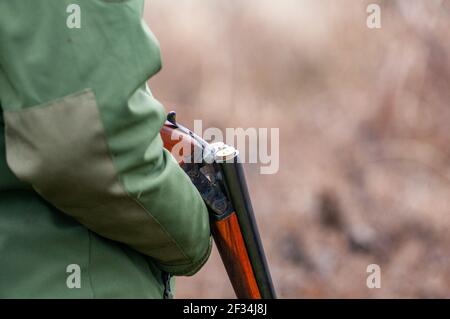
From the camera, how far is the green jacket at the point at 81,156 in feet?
3.39

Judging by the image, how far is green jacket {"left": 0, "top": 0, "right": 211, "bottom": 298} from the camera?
1.03 m

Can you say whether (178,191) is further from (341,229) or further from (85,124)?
(341,229)

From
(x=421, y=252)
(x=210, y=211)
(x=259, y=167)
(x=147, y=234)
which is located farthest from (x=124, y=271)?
(x=421, y=252)

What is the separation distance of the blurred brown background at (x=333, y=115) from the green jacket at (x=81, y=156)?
2.60m

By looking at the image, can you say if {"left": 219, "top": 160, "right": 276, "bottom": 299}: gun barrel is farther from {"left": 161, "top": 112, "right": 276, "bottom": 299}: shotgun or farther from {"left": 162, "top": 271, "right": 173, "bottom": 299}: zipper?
{"left": 162, "top": 271, "right": 173, "bottom": 299}: zipper

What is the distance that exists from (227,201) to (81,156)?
41cm

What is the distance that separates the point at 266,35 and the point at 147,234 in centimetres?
293

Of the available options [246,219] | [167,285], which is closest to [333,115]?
[246,219]

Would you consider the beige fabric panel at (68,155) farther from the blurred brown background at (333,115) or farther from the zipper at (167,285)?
the blurred brown background at (333,115)

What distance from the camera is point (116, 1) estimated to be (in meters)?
1.07

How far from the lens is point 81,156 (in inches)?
41.4

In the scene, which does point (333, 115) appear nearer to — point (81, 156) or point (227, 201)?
point (227, 201)

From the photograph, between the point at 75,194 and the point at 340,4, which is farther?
the point at 340,4

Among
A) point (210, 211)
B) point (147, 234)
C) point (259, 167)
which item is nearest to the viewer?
point (147, 234)
